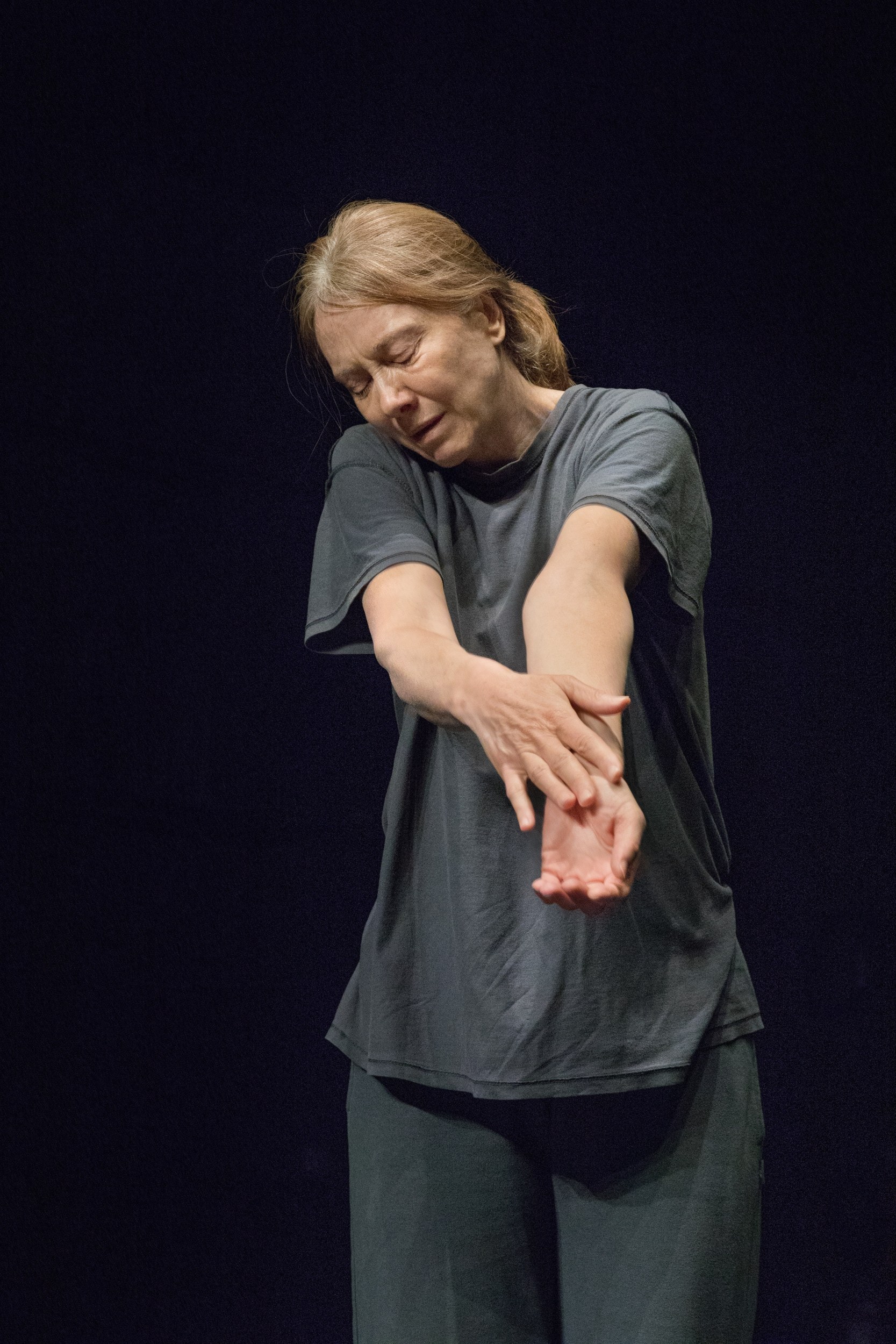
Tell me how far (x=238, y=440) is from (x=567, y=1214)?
0.66 meters

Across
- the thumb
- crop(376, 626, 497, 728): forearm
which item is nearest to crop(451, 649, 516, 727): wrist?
crop(376, 626, 497, 728): forearm

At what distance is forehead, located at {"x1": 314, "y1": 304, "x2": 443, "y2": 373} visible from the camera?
0.84 meters

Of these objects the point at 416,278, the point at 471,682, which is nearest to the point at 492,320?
the point at 416,278

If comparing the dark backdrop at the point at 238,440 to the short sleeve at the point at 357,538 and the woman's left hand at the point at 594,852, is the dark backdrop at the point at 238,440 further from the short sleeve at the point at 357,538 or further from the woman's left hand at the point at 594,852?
the woman's left hand at the point at 594,852

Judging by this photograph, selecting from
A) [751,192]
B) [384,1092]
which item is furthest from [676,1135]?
[751,192]

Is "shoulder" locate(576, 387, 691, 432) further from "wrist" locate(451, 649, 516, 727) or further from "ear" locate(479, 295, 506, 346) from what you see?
"wrist" locate(451, 649, 516, 727)

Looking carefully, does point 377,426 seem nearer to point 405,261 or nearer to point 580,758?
point 405,261

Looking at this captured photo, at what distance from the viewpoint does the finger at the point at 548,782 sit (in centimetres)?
67

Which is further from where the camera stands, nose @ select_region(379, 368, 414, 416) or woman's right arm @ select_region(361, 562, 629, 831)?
nose @ select_region(379, 368, 414, 416)

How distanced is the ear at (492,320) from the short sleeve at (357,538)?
0.10 m

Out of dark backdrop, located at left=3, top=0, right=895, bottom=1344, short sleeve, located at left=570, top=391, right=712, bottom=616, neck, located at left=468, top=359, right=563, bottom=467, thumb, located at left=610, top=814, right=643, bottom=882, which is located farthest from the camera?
dark backdrop, located at left=3, top=0, right=895, bottom=1344

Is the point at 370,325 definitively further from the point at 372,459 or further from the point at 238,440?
the point at 238,440

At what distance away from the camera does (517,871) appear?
791mm

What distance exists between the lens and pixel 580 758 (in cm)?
67
